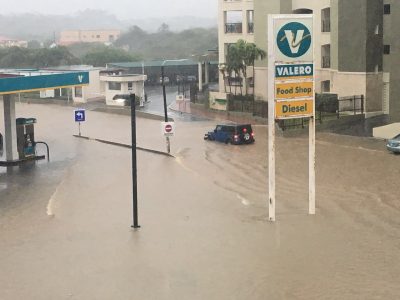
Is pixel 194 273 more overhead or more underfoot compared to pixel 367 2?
more underfoot

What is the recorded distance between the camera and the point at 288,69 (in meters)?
20.8

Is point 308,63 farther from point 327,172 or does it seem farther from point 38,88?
point 38,88

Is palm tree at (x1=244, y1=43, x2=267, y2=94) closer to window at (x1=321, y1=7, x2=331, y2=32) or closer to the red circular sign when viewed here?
window at (x1=321, y1=7, x2=331, y2=32)

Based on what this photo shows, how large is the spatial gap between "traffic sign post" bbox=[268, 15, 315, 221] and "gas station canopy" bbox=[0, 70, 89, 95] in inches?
573

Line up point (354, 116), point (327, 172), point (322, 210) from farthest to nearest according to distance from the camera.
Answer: point (354, 116)
point (327, 172)
point (322, 210)

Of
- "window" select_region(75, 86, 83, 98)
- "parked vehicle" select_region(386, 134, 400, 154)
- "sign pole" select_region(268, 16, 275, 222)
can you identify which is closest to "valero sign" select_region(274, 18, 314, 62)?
"sign pole" select_region(268, 16, 275, 222)

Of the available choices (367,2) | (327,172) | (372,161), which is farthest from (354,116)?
(327,172)

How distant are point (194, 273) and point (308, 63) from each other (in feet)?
26.4

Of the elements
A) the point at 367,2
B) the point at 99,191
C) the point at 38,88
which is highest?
the point at 367,2

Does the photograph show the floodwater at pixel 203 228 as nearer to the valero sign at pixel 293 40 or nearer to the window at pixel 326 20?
the valero sign at pixel 293 40

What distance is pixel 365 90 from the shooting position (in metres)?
47.8

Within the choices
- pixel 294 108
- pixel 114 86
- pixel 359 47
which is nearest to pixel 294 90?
pixel 294 108

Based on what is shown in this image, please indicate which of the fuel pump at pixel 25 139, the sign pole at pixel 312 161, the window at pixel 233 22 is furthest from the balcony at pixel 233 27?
the sign pole at pixel 312 161

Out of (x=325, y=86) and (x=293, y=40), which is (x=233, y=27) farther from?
(x=293, y=40)
